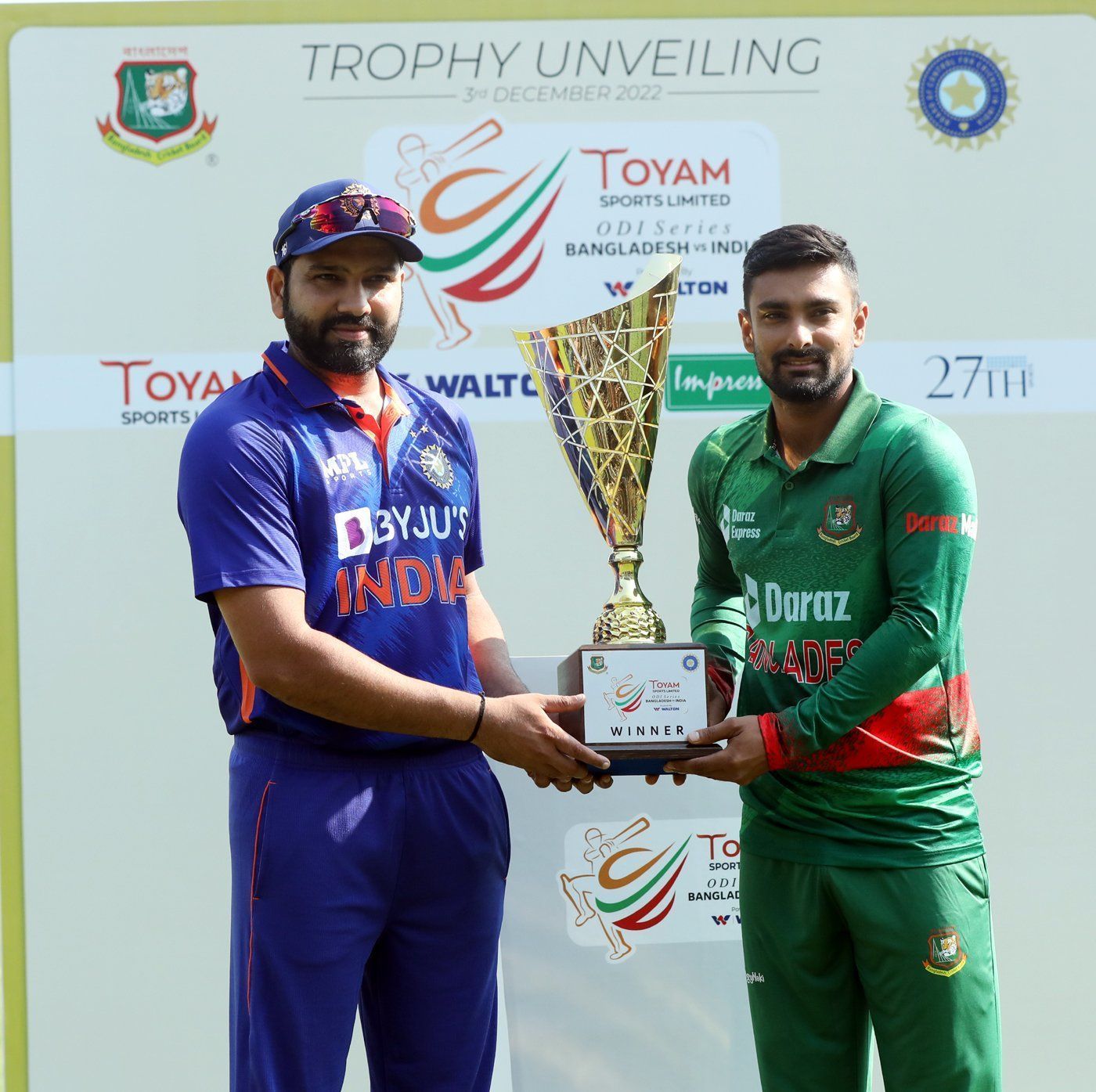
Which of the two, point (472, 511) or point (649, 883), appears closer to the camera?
point (472, 511)

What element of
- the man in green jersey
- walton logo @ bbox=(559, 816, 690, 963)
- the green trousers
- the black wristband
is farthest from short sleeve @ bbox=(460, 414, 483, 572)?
walton logo @ bbox=(559, 816, 690, 963)

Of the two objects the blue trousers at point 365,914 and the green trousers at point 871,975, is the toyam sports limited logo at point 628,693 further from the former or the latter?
the green trousers at point 871,975

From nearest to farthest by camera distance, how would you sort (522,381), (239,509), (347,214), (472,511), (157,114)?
1. (239,509)
2. (347,214)
3. (472,511)
4. (157,114)
5. (522,381)

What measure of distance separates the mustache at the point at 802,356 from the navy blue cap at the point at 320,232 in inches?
24.0

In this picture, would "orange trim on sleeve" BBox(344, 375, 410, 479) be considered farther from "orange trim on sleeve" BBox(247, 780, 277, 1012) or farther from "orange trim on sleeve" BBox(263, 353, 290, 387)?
"orange trim on sleeve" BBox(247, 780, 277, 1012)

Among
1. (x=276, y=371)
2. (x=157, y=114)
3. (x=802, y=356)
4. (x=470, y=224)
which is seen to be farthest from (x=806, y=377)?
(x=157, y=114)

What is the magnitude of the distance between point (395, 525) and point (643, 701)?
48 cm

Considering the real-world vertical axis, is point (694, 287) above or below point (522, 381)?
above

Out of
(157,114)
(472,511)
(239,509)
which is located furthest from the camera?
(157,114)

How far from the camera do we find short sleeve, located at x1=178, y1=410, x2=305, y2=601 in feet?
5.73

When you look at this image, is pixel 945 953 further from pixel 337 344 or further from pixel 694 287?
A: pixel 694 287

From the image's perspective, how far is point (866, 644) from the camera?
1832 mm

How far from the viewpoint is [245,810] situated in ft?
6.05

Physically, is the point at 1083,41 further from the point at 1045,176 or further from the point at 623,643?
the point at 623,643
